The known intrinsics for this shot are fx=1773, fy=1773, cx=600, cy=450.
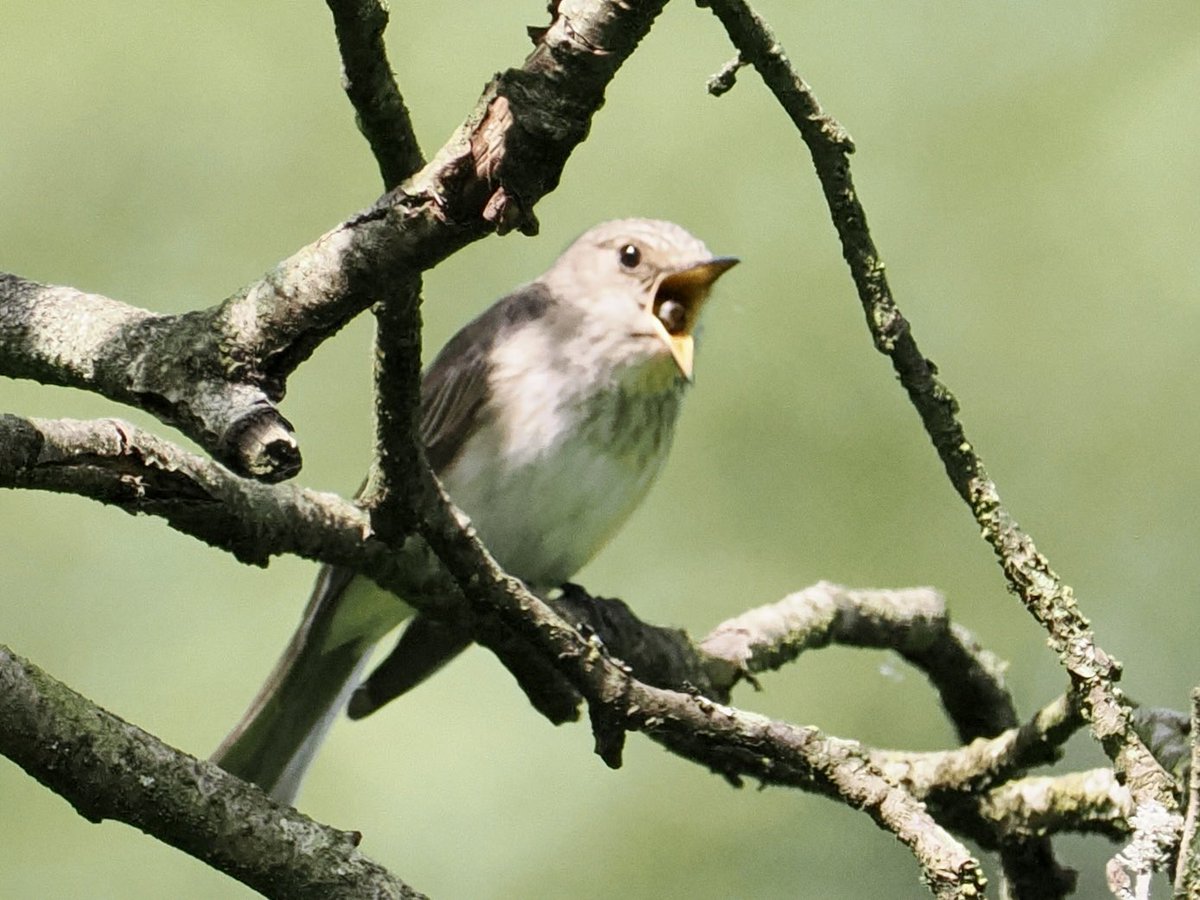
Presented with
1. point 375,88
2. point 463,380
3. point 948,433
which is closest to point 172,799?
point 375,88

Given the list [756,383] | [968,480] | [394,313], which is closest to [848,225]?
[968,480]

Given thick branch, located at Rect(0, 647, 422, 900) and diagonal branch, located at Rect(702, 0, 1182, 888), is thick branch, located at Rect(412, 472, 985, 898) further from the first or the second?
thick branch, located at Rect(0, 647, 422, 900)

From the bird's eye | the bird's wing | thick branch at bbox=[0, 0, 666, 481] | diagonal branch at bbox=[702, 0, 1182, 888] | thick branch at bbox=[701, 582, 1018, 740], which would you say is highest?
the bird's eye

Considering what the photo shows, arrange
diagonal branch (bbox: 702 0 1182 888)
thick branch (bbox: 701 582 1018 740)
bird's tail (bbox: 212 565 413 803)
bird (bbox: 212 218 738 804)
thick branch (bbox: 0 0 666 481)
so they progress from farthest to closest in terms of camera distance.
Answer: bird (bbox: 212 218 738 804), bird's tail (bbox: 212 565 413 803), thick branch (bbox: 701 582 1018 740), diagonal branch (bbox: 702 0 1182 888), thick branch (bbox: 0 0 666 481)

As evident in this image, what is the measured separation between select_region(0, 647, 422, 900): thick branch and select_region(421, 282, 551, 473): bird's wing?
7.40ft

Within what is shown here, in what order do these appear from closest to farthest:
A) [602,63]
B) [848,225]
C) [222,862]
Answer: [602,63] < [222,862] < [848,225]

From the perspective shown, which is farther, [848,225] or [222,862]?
[848,225]

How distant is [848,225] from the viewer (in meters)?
2.42

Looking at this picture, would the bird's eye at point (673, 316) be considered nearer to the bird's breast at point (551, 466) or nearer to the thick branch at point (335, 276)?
the bird's breast at point (551, 466)

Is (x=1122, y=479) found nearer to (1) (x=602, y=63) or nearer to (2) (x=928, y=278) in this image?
(2) (x=928, y=278)

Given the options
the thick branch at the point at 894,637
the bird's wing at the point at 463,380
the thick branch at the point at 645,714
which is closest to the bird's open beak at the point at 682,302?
the bird's wing at the point at 463,380

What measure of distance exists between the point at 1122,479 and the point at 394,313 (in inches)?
140

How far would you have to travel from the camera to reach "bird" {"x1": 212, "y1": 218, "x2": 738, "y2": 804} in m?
4.29

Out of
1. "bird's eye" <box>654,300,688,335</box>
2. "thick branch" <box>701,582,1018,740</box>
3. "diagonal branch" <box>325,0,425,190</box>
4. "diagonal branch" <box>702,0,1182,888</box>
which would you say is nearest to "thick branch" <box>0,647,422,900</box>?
"diagonal branch" <box>325,0,425,190</box>
